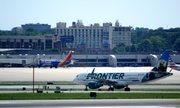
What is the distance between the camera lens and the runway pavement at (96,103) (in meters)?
52.6

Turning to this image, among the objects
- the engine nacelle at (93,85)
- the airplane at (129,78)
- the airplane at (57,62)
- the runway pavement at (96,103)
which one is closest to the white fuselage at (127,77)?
the airplane at (129,78)

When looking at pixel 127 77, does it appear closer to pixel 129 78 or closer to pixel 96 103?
pixel 129 78

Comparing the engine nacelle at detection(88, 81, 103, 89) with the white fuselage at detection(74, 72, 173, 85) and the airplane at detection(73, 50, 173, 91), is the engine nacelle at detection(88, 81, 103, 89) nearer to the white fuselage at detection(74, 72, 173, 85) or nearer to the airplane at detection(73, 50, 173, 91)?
the airplane at detection(73, 50, 173, 91)

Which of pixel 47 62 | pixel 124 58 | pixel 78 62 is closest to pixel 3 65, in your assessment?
pixel 47 62

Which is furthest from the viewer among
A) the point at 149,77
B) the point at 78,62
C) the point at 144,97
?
the point at 78,62

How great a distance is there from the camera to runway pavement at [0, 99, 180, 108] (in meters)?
52.6

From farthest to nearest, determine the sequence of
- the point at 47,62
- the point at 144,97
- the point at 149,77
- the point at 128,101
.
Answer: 1. the point at 47,62
2. the point at 149,77
3. the point at 144,97
4. the point at 128,101

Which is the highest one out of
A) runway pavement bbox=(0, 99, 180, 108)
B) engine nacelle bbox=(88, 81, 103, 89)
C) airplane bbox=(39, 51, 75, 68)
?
runway pavement bbox=(0, 99, 180, 108)

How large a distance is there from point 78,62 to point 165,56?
313 ft

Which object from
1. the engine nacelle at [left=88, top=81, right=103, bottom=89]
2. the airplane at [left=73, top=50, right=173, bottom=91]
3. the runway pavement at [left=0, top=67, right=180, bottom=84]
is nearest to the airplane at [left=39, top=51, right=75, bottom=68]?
the runway pavement at [left=0, top=67, right=180, bottom=84]

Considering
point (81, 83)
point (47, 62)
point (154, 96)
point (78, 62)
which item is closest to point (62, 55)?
point (78, 62)

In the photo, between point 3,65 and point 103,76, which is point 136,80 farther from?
point 3,65

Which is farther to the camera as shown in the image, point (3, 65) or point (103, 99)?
point (3, 65)

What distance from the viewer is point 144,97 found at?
63.1 meters
